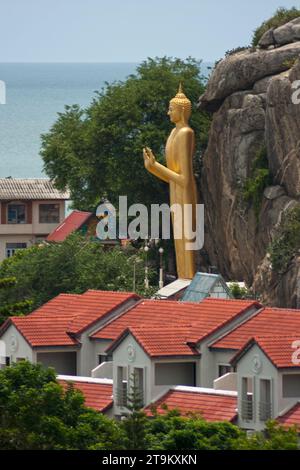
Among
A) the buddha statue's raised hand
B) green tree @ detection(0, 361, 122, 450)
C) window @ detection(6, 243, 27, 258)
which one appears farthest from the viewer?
window @ detection(6, 243, 27, 258)

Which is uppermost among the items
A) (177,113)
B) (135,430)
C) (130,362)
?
(177,113)

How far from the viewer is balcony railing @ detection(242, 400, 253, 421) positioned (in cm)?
4338

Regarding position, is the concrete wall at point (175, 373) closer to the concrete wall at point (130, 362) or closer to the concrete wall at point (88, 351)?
the concrete wall at point (130, 362)

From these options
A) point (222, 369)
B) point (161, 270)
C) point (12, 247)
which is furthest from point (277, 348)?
point (12, 247)

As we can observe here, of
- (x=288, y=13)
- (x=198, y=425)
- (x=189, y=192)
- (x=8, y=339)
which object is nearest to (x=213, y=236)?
A: (x=189, y=192)

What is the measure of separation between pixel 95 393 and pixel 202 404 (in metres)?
2.66

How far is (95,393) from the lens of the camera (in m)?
46.2

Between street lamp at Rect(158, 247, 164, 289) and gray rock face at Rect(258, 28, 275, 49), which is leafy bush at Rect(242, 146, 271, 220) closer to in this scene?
gray rock face at Rect(258, 28, 275, 49)

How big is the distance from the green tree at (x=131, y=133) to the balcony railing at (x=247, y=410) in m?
25.2

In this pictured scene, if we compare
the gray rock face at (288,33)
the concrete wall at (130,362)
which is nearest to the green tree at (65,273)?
the gray rock face at (288,33)

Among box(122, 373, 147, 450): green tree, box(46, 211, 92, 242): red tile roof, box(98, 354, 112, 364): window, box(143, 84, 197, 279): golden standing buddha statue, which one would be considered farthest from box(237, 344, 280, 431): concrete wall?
box(46, 211, 92, 242): red tile roof

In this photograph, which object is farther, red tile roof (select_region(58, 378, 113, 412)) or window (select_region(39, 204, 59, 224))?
window (select_region(39, 204, 59, 224))

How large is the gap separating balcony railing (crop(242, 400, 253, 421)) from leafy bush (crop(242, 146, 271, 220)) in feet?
57.4

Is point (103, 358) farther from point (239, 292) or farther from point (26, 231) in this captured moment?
point (26, 231)
